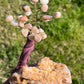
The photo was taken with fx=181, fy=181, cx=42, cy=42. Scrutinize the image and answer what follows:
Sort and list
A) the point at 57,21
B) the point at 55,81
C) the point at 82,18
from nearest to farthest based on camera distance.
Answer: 1. the point at 55,81
2. the point at 57,21
3. the point at 82,18

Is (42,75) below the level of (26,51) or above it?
below

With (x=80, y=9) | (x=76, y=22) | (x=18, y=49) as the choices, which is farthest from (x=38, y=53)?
(x=80, y=9)

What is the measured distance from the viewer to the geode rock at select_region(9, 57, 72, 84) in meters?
0.98

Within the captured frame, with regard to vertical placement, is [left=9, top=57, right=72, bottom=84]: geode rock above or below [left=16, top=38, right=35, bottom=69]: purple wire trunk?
below

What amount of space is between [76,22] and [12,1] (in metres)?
0.79

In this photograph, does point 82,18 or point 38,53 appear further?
point 82,18

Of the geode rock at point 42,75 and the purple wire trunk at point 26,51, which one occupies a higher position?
the purple wire trunk at point 26,51

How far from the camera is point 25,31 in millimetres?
892

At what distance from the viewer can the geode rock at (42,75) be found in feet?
3.21

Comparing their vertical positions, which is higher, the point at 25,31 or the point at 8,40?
the point at 25,31

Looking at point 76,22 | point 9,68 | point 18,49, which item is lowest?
point 9,68

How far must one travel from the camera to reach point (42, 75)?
1.00 meters

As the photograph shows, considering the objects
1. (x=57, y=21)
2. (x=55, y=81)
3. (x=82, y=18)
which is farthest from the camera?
(x=82, y=18)

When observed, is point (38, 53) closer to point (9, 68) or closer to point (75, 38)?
point (9, 68)
